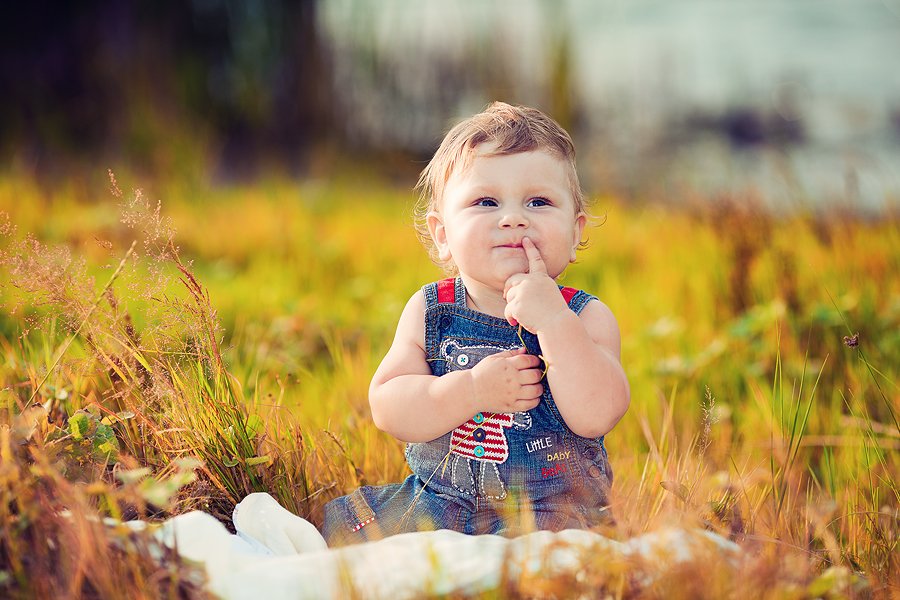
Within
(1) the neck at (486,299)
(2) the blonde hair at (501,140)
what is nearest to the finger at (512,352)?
(1) the neck at (486,299)

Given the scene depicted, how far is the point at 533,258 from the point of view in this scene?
6.43 feet

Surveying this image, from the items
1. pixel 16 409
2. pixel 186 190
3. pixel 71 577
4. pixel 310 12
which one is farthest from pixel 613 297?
pixel 310 12

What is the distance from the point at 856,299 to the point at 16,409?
3.10 m

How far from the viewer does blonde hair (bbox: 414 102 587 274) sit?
2.03m

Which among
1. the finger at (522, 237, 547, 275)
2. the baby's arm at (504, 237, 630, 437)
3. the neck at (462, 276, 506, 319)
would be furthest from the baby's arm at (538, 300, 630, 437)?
the neck at (462, 276, 506, 319)

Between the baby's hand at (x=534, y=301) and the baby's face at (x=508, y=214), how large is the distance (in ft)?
0.20

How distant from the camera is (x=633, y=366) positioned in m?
3.61

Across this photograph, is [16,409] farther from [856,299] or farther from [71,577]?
[856,299]

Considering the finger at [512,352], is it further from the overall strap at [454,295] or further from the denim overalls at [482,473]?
the overall strap at [454,295]

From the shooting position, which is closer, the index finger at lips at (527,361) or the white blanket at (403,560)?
the white blanket at (403,560)

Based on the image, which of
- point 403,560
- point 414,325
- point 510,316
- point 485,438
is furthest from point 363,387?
point 403,560

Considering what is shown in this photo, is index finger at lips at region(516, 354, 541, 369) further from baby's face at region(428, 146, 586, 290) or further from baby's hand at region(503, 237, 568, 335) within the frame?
baby's face at region(428, 146, 586, 290)

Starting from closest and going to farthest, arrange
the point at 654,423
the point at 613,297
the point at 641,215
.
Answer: the point at 654,423 < the point at 613,297 < the point at 641,215

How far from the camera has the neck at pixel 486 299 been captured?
6.91 feet
